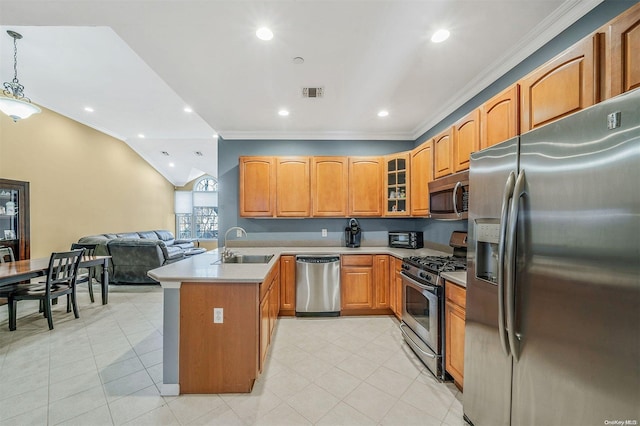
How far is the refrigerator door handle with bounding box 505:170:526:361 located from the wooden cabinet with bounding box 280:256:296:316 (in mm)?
2641

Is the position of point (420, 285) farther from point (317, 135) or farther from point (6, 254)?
point (6, 254)

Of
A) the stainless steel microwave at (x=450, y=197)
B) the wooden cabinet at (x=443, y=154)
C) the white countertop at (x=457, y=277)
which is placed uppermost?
the wooden cabinet at (x=443, y=154)

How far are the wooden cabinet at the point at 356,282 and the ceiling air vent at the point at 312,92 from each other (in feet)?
6.98

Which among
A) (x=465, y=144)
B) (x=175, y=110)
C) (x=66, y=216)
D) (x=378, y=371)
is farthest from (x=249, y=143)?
(x=66, y=216)

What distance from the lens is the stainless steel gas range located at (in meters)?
2.22

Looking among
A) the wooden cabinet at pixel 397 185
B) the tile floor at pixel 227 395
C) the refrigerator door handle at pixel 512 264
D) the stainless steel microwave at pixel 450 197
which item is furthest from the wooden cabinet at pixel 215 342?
the wooden cabinet at pixel 397 185

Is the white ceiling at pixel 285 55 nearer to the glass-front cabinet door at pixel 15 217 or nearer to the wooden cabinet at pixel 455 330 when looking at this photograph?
the glass-front cabinet door at pixel 15 217

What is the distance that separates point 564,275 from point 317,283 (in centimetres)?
273

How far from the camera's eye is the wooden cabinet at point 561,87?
4.25 feet

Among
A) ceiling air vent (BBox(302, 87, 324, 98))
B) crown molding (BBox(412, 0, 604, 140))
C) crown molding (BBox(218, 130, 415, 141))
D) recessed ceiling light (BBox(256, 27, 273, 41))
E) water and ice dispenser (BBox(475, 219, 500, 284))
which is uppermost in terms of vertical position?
recessed ceiling light (BBox(256, 27, 273, 41))

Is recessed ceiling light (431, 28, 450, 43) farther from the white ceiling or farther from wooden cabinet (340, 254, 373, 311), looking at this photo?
wooden cabinet (340, 254, 373, 311)

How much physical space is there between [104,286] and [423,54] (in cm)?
545

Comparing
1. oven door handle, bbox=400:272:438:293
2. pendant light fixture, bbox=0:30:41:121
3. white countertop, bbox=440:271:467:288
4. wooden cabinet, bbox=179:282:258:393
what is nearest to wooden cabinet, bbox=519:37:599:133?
white countertop, bbox=440:271:467:288

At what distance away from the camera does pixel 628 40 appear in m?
1.12
